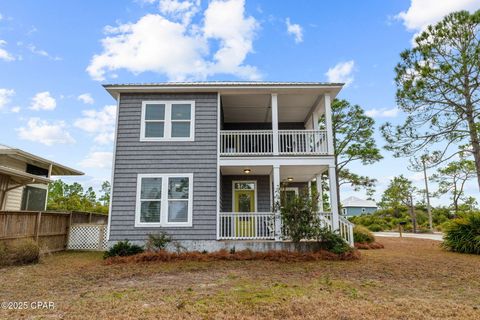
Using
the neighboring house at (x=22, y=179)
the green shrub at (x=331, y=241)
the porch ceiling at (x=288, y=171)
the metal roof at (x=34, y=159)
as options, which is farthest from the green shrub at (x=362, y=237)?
the metal roof at (x=34, y=159)

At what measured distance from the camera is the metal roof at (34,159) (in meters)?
11.5

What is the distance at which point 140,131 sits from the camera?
10.5 m

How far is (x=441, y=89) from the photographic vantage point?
419 inches

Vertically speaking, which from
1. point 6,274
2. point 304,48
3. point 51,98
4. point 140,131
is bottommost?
point 6,274

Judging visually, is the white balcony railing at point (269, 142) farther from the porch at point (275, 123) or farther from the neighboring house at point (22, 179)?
the neighboring house at point (22, 179)

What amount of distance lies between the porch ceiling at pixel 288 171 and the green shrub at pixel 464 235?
5.82 meters

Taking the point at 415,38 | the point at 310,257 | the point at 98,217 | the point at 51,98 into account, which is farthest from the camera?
the point at 51,98

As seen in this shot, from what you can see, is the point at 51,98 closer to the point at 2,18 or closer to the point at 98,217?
the point at 2,18

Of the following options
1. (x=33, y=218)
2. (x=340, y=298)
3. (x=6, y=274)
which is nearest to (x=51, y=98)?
(x=33, y=218)

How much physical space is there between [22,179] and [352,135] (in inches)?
686

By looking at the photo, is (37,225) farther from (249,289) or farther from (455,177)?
(455,177)

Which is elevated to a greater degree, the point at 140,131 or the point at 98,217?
the point at 140,131

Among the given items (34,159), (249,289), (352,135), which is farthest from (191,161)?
(352,135)

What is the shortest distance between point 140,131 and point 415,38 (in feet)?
35.5
